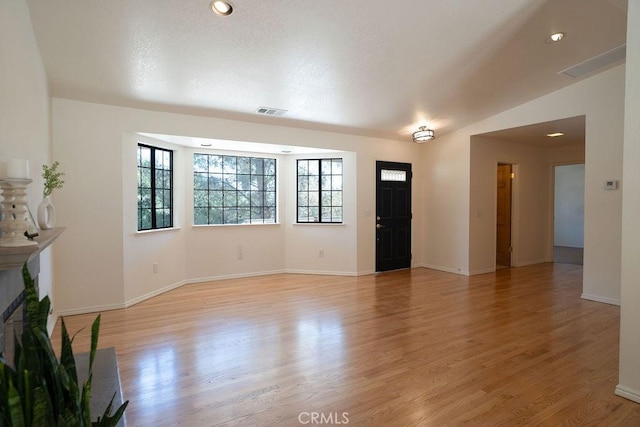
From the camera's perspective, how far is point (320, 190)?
602 centimetres

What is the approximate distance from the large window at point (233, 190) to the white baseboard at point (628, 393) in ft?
16.2

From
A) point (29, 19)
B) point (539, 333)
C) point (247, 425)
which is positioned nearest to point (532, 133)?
point (539, 333)

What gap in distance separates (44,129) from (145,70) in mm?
1089

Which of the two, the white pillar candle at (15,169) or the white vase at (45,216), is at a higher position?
the white pillar candle at (15,169)

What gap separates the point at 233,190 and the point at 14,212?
13.7 ft

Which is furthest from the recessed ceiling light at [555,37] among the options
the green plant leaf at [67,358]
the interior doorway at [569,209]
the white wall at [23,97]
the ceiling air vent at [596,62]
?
the interior doorway at [569,209]

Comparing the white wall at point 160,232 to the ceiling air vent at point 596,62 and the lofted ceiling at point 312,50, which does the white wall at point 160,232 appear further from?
the ceiling air vent at point 596,62

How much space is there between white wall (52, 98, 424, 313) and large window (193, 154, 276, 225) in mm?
186

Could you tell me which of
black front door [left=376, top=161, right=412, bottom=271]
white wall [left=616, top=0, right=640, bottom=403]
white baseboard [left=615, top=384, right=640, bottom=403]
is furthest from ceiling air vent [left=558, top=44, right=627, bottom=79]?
white baseboard [left=615, top=384, right=640, bottom=403]

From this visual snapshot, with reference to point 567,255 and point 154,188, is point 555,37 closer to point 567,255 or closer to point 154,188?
point 154,188

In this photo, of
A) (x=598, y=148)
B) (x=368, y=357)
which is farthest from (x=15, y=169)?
(x=598, y=148)

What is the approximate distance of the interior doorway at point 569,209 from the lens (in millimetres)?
9234

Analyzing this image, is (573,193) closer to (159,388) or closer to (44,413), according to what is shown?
(159,388)

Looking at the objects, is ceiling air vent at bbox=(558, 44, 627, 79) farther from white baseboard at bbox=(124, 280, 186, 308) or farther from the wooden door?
white baseboard at bbox=(124, 280, 186, 308)
